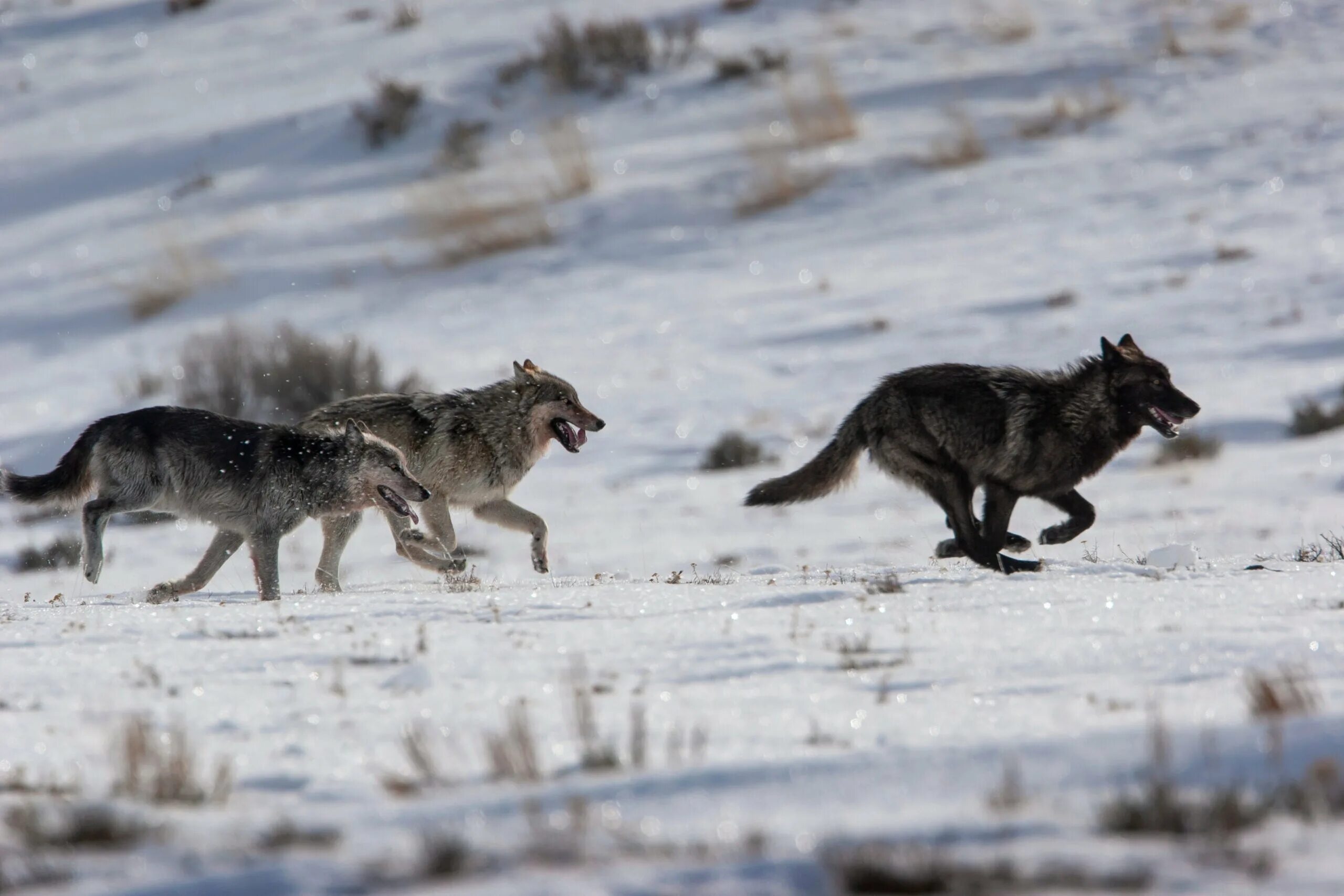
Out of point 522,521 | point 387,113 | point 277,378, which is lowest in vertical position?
point 522,521

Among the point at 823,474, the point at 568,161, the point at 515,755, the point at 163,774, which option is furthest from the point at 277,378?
the point at 515,755

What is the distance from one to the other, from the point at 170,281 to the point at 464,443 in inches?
471

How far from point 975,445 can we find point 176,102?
21.7 meters

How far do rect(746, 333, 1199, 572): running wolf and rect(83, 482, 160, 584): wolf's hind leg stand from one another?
3.64 meters

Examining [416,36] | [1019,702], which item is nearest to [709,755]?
[1019,702]

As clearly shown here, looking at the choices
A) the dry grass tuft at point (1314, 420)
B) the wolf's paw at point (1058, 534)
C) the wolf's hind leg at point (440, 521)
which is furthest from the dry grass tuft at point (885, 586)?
the dry grass tuft at point (1314, 420)

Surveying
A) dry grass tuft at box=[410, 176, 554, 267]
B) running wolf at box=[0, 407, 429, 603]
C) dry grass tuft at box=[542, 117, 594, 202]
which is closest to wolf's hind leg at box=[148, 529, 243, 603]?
running wolf at box=[0, 407, 429, 603]

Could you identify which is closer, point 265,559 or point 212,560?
point 265,559

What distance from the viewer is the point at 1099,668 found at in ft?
16.2

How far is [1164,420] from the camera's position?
28.7 feet

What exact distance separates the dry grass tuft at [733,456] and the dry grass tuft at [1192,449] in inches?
146

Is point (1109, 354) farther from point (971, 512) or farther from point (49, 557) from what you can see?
point (49, 557)

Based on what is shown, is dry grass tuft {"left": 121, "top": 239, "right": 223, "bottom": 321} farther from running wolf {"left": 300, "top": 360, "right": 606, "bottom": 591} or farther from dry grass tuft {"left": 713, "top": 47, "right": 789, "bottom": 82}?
running wolf {"left": 300, "top": 360, "right": 606, "bottom": 591}

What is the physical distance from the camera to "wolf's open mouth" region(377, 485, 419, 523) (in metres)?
8.89
